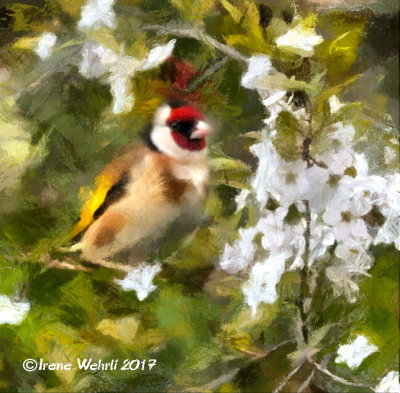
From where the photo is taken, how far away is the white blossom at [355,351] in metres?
0.62

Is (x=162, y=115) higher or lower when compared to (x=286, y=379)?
higher

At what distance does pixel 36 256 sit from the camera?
547 mm

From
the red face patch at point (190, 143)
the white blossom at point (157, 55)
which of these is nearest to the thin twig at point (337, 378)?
the red face patch at point (190, 143)

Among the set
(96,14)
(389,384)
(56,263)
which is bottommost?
(389,384)

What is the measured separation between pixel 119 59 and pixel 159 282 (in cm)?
27

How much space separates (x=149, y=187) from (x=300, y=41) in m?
0.25

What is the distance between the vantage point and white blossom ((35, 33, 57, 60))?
54 centimetres

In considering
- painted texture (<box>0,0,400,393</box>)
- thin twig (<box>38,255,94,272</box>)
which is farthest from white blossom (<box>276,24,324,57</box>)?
thin twig (<box>38,255,94,272</box>)

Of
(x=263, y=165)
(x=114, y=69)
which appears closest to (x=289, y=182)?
(x=263, y=165)

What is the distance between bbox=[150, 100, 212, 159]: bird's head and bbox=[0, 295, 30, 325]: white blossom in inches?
9.6

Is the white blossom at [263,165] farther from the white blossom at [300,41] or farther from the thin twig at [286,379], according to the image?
the thin twig at [286,379]

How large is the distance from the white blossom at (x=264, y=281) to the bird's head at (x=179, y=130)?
0.16 meters

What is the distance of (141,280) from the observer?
22.3 inches

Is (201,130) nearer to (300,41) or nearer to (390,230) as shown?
(300,41)
